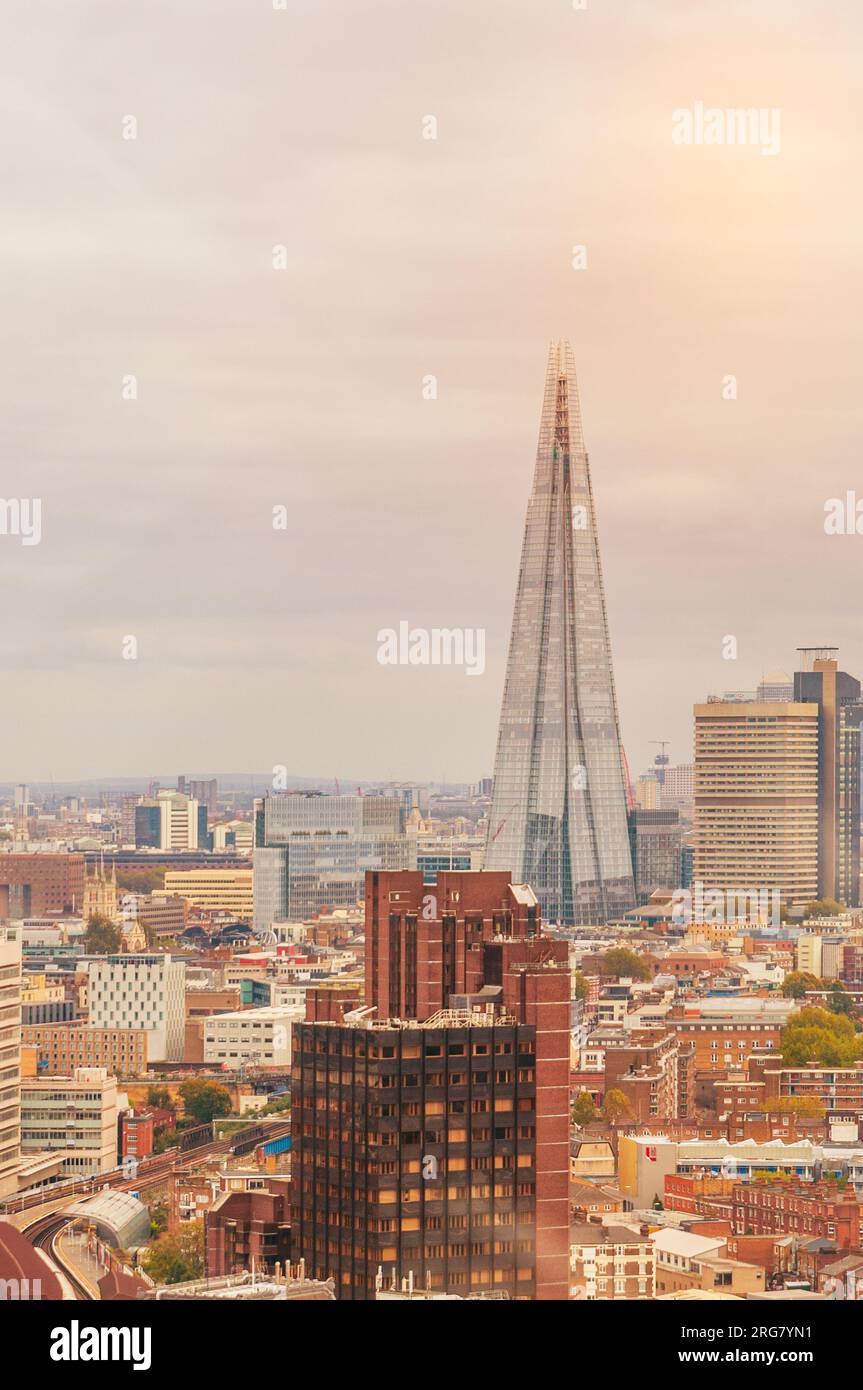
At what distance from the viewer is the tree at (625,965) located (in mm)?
29984

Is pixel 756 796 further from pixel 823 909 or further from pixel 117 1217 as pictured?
pixel 117 1217

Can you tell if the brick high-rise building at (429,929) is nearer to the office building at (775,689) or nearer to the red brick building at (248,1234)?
the red brick building at (248,1234)

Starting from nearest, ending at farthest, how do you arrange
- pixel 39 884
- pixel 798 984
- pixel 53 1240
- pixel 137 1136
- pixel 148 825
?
pixel 53 1240
pixel 137 1136
pixel 798 984
pixel 39 884
pixel 148 825

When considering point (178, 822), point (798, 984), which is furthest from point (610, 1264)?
point (178, 822)

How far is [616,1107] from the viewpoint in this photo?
19.4 meters

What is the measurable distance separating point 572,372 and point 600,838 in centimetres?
820

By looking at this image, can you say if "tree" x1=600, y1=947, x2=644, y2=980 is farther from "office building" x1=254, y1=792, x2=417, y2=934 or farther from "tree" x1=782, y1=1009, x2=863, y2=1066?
"office building" x1=254, y1=792, x2=417, y2=934

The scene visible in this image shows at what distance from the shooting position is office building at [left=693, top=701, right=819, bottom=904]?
1626 inches

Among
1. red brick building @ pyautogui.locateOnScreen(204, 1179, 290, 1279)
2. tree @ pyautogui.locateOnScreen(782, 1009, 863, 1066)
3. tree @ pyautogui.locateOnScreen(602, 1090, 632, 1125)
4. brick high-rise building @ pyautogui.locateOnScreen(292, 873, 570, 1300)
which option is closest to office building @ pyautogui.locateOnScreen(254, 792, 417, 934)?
tree @ pyautogui.locateOnScreen(782, 1009, 863, 1066)

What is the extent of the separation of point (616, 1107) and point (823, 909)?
20.0 meters

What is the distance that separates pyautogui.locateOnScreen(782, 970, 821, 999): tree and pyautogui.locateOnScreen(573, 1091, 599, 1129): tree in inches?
361

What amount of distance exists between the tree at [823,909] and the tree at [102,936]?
487 inches

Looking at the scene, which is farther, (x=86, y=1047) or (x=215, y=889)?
(x=215, y=889)

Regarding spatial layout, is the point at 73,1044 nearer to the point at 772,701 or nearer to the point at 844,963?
the point at 844,963
